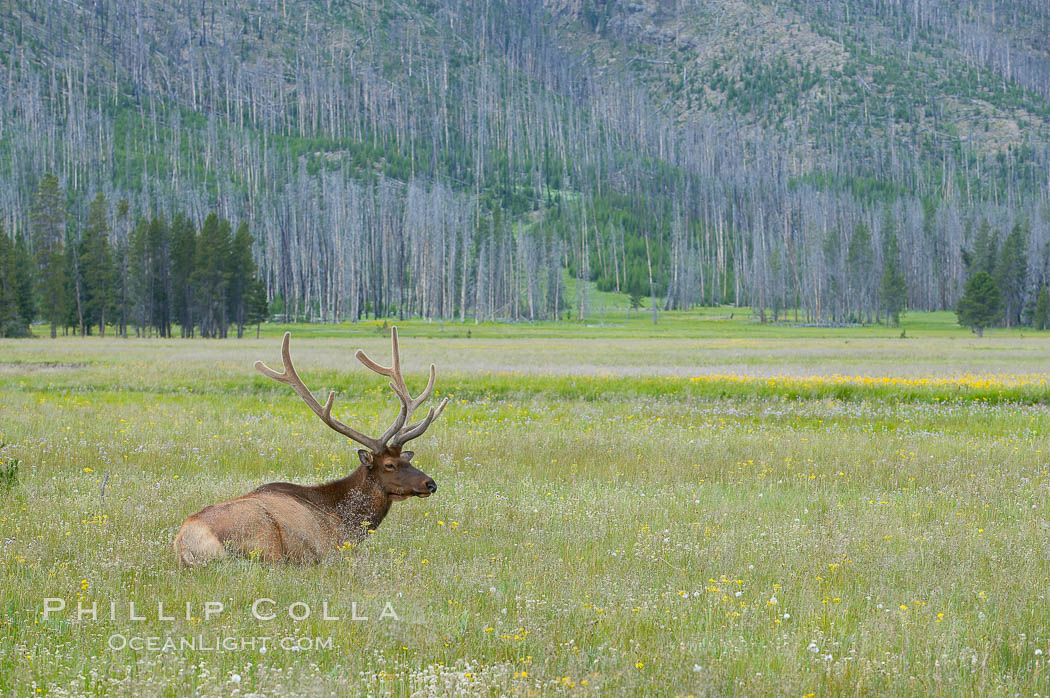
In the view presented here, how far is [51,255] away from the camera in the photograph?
251 feet

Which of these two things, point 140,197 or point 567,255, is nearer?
point 140,197

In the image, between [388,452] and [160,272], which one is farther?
[160,272]

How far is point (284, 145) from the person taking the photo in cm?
17138

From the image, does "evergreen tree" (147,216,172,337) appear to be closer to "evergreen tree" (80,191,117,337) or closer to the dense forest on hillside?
the dense forest on hillside

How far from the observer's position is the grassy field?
5070 millimetres

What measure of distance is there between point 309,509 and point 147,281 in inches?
3165

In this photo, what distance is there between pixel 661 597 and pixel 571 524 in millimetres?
2524

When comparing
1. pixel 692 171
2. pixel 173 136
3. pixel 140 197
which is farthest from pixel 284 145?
pixel 692 171

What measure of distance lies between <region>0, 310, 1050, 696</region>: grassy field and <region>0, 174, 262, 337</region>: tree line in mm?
64639

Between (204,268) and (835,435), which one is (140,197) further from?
(835,435)

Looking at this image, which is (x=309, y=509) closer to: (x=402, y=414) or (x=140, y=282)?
(x=402, y=414)

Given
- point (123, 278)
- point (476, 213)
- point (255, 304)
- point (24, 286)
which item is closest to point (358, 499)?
point (24, 286)

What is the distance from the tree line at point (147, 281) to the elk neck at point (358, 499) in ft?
242

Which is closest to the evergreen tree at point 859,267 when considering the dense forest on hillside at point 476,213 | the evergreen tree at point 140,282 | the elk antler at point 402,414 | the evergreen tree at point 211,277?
the dense forest on hillside at point 476,213
